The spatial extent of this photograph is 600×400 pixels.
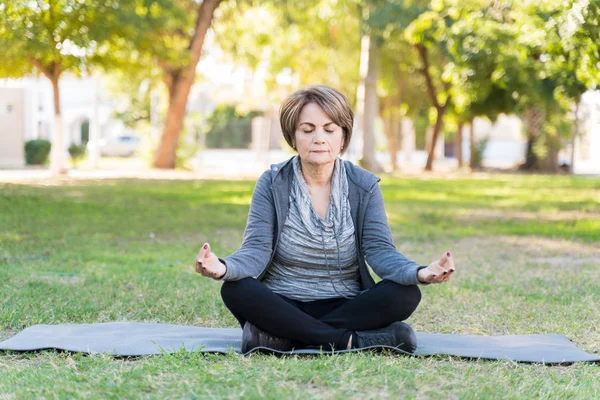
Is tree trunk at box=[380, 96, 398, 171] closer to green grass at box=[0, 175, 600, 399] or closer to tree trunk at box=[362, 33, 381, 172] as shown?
tree trunk at box=[362, 33, 381, 172]

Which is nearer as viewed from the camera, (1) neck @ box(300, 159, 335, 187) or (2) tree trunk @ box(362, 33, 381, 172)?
Answer: (1) neck @ box(300, 159, 335, 187)

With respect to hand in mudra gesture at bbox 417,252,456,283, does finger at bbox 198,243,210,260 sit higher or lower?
higher

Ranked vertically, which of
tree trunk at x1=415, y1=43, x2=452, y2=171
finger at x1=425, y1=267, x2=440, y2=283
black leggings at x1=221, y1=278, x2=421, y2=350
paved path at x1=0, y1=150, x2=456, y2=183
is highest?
tree trunk at x1=415, y1=43, x2=452, y2=171

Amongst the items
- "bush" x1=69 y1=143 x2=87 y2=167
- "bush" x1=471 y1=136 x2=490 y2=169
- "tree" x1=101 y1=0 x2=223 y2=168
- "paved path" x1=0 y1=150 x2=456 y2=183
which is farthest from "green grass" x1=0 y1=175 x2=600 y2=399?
"bush" x1=471 y1=136 x2=490 y2=169

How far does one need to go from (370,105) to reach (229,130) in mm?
28736

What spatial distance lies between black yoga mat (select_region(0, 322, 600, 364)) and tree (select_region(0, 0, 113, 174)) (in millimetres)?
12457

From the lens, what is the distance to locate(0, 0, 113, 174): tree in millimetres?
17422

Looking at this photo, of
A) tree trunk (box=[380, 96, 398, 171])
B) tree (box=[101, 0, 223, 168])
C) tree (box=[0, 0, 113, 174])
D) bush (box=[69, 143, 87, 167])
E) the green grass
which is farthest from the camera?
tree trunk (box=[380, 96, 398, 171])

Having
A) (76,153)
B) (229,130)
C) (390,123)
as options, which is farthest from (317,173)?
(229,130)

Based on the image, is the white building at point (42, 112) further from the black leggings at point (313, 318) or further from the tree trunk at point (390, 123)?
the black leggings at point (313, 318)

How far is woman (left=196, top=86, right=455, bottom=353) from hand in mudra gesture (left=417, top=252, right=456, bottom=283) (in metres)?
0.20

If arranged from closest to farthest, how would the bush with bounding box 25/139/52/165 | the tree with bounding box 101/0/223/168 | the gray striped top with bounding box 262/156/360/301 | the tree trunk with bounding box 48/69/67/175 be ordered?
the gray striped top with bounding box 262/156/360/301
the tree with bounding box 101/0/223/168
the tree trunk with bounding box 48/69/67/175
the bush with bounding box 25/139/52/165

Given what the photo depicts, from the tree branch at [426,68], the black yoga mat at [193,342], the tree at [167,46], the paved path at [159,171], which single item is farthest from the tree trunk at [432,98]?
the black yoga mat at [193,342]

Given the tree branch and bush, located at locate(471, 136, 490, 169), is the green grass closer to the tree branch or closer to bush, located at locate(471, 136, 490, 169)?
the tree branch
